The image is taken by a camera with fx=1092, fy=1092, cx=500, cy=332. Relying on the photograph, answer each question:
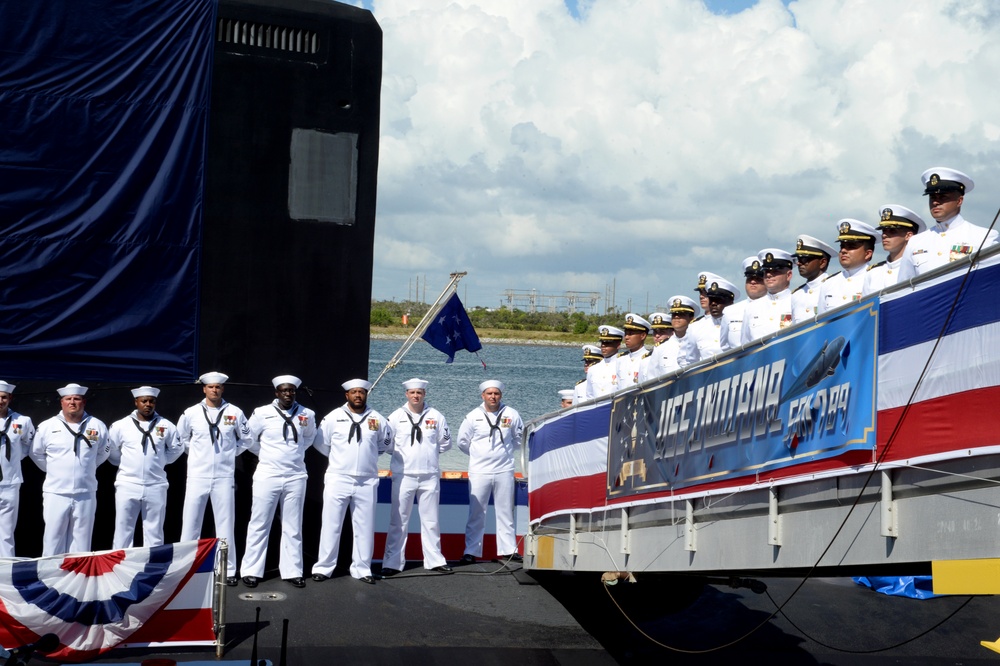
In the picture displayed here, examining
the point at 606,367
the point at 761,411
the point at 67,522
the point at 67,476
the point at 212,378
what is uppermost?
the point at 606,367

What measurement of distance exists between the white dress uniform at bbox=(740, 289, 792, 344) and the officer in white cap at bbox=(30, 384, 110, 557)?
5.06 meters

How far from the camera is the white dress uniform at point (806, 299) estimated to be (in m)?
7.15

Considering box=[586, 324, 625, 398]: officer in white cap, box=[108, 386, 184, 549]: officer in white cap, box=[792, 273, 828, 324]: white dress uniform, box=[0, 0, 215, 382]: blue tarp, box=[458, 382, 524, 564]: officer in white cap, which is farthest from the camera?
box=[458, 382, 524, 564]: officer in white cap

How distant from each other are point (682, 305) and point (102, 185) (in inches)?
184

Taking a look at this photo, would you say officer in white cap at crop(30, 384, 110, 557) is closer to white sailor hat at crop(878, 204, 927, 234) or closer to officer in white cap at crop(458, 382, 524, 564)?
officer in white cap at crop(458, 382, 524, 564)

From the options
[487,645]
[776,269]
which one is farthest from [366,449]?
[776,269]

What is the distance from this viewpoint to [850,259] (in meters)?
6.79

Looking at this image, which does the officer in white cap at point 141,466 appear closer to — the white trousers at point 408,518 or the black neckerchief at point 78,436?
the black neckerchief at point 78,436

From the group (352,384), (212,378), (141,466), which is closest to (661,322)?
(352,384)

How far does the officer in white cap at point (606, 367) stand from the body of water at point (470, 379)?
47.7ft

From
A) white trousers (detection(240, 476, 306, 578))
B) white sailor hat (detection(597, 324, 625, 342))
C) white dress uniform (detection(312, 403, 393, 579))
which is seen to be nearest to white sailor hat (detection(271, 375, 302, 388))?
white dress uniform (detection(312, 403, 393, 579))

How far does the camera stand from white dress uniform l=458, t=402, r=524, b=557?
1060cm

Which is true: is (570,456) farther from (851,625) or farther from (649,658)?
(851,625)

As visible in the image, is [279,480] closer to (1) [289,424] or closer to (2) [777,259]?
(1) [289,424]
